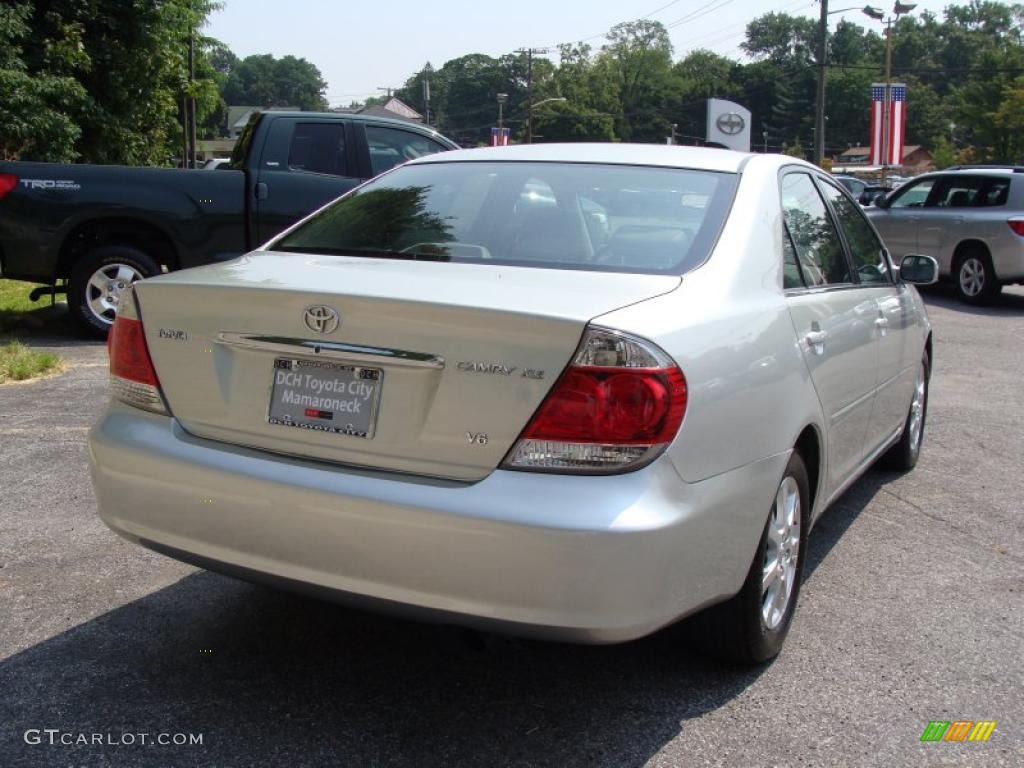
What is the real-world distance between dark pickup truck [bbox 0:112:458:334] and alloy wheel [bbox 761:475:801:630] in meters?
6.25

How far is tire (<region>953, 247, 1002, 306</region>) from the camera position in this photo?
1387 cm

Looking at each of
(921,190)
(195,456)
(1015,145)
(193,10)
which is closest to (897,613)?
(195,456)

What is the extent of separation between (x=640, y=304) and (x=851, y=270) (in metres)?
1.98

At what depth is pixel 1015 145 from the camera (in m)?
66.3

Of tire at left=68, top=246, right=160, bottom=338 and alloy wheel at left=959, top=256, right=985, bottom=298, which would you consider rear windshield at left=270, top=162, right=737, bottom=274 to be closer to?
tire at left=68, top=246, right=160, bottom=338

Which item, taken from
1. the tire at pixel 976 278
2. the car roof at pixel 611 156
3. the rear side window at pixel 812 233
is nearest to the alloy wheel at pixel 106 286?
the car roof at pixel 611 156

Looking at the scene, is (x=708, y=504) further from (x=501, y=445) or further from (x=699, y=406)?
(x=501, y=445)

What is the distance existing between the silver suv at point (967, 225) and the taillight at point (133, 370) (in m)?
12.7

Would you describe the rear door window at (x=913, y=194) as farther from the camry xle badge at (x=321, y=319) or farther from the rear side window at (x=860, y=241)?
the camry xle badge at (x=321, y=319)

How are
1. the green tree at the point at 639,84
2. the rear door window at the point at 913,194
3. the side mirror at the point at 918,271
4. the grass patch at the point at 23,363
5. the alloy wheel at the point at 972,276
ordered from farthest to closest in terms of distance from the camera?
the green tree at the point at 639,84
the rear door window at the point at 913,194
the alloy wheel at the point at 972,276
the grass patch at the point at 23,363
the side mirror at the point at 918,271

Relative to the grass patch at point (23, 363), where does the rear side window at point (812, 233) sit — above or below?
above

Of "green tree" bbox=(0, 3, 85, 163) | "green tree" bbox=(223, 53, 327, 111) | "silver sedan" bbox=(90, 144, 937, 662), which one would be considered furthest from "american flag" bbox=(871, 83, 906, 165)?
"green tree" bbox=(223, 53, 327, 111)

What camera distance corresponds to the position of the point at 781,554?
3.45 metres

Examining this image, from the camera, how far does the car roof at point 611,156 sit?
Answer: 3877 millimetres
